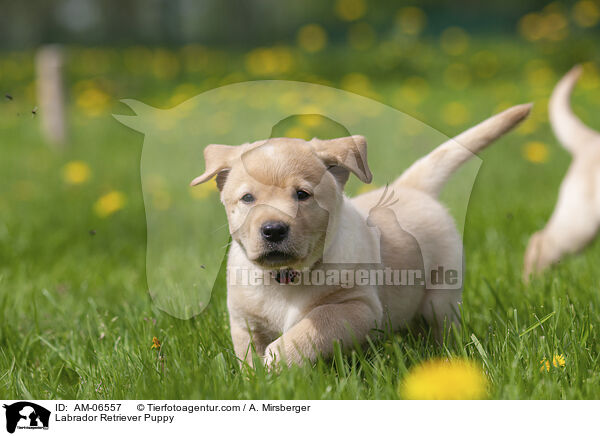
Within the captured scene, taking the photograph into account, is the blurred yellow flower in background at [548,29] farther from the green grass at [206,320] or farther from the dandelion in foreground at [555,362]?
the dandelion in foreground at [555,362]

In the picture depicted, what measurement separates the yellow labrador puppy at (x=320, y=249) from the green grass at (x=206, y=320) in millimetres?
102

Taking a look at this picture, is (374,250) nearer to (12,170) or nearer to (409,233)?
(409,233)

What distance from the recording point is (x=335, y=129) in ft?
6.52

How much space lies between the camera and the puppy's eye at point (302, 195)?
1772mm

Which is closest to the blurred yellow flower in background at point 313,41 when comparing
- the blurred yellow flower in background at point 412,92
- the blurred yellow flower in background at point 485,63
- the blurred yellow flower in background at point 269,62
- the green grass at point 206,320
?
the blurred yellow flower in background at point 269,62

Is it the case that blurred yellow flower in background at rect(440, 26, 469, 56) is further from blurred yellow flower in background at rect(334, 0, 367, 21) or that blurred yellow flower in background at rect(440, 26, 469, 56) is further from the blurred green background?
blurred yellow flower in background at rect(334, 0, 367, 21)

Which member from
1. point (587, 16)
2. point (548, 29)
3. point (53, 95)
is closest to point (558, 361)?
point (53, 95)

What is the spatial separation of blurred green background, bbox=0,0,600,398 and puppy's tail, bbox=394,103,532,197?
1.55 feet

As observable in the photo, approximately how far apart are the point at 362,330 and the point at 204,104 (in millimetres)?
820

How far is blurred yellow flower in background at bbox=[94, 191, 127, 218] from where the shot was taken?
135 inches
